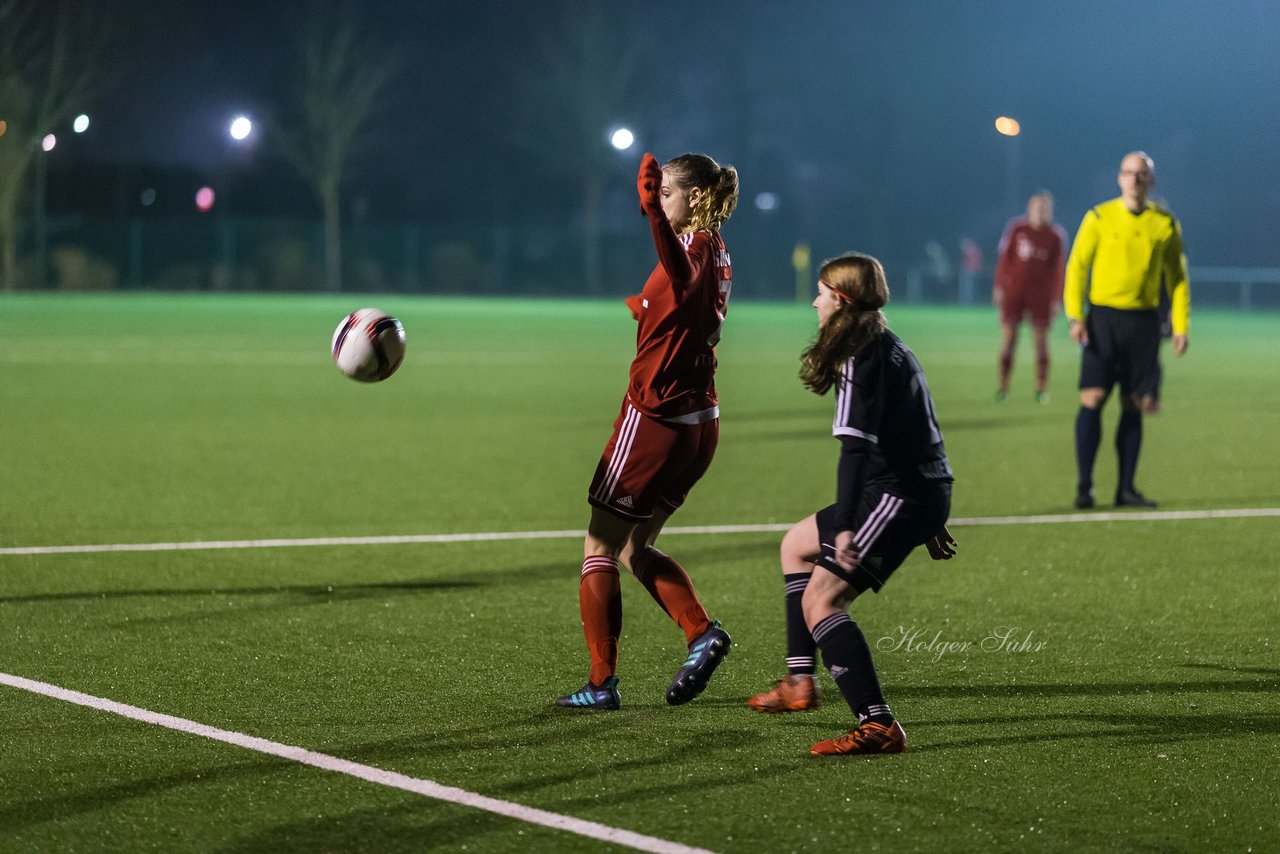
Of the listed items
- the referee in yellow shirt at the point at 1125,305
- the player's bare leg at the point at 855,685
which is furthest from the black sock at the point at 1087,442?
the player's bare leg at the point at 855,685

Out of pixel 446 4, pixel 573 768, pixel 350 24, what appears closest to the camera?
pixel 573 768

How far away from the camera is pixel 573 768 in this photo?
513 centimetres

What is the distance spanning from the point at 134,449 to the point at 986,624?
8700 millimetres

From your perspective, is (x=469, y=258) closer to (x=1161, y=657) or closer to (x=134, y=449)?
(x=134, y=449)

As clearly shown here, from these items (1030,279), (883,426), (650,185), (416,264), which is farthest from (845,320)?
(416,264)

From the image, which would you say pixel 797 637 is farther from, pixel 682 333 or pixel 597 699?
pixel 682 333

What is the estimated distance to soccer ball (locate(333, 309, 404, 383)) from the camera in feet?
22.7

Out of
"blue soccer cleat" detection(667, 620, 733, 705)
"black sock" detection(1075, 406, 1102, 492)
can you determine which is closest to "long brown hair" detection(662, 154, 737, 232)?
"blue soccer cleat" detection(667, 620, 733, 705)

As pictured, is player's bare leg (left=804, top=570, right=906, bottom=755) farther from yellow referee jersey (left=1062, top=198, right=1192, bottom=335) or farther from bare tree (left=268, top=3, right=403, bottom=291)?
bare tree (left=268, top=3, right=403, bottom=291)

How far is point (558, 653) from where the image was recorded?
6.81 meters

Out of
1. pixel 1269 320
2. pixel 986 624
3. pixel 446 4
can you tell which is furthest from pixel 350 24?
pixel 986 624

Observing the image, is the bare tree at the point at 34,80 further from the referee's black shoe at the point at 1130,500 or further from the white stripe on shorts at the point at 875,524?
the white stripe on shorts at the point at 875,524

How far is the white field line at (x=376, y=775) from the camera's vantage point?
4.46 metres

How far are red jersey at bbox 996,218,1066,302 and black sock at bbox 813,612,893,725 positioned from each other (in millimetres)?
14704
